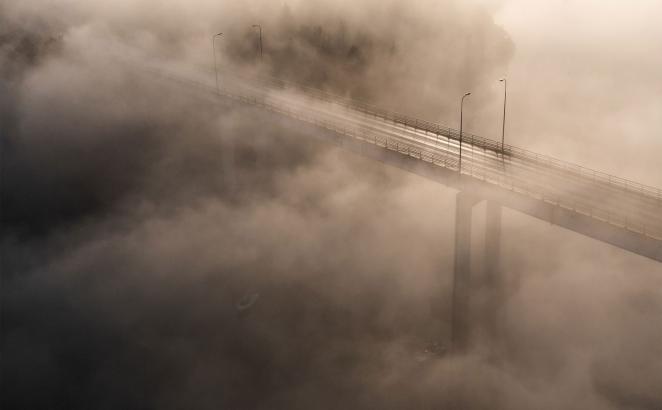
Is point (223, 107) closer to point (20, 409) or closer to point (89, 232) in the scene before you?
point (89, 232)

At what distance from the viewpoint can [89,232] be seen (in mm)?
66000

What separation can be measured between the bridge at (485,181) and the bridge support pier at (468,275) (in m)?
Answer: 0.07

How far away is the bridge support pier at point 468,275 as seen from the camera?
45.2 meters

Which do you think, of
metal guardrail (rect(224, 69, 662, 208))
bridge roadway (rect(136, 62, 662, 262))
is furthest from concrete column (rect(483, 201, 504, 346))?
metal guardrail (rect(224, 69, 662, 208))

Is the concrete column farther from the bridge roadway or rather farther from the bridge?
the bridge roadway

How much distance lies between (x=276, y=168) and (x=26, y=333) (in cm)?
2667

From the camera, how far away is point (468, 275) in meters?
47.5

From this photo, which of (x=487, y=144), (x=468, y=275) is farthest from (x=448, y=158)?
(x=468, y=275)

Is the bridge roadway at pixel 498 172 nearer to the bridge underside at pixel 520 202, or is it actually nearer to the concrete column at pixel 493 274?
the bridge underside at pixel 520 202

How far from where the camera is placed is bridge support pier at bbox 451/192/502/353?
45156 mm

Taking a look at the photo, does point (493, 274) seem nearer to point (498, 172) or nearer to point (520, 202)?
point (498, 172)

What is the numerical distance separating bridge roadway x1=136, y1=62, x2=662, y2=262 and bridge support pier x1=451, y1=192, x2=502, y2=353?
2.31 m

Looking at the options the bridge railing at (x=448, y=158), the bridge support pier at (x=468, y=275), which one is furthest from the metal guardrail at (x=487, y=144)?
the bridge support pier at (x=468, y=275)

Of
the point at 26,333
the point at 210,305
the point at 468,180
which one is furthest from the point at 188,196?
the point at 468,180
